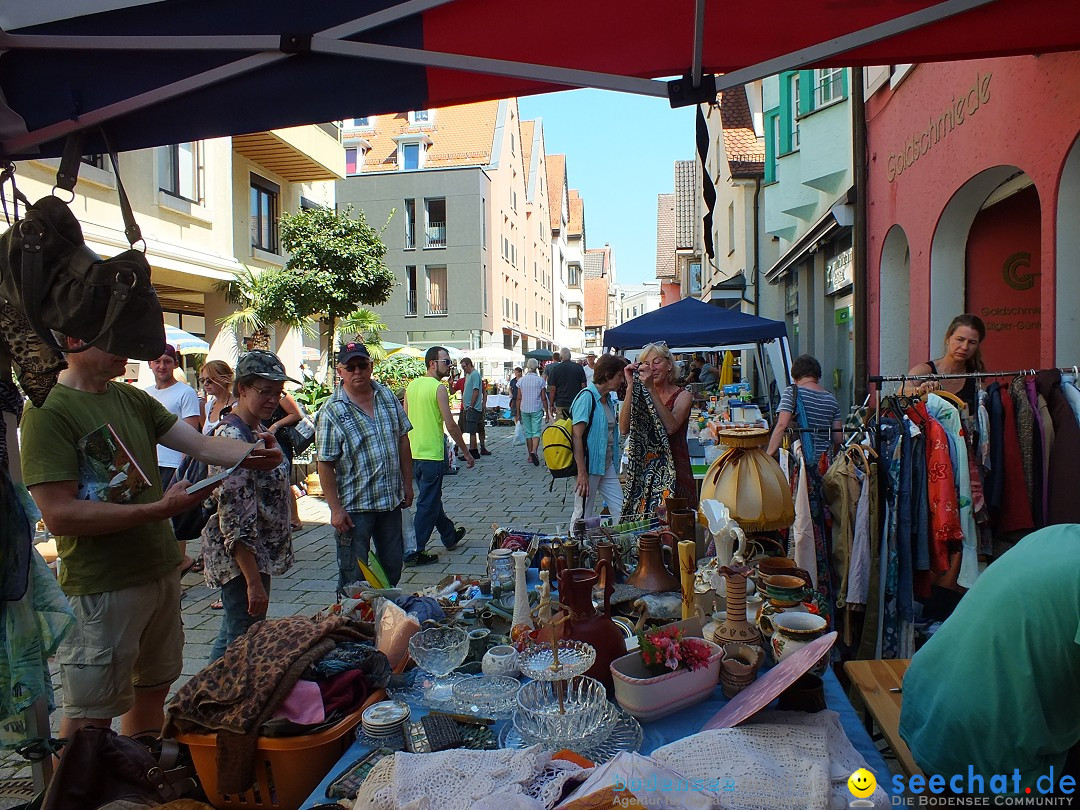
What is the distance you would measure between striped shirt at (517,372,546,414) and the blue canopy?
289cm

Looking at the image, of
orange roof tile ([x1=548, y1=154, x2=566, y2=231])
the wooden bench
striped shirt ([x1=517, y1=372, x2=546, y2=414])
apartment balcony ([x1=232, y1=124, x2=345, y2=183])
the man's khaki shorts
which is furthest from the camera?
orange roof tile ([x1=548, y1=154, x2=566, y2=231])

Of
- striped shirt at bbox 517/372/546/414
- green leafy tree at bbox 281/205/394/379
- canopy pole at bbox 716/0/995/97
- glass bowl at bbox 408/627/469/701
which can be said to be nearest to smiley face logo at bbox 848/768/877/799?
glass bowl at bbox 408/627/469/701

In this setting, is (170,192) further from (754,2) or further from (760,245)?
(760,245)

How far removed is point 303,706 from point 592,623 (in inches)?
34.9

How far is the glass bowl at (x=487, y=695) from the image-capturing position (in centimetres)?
203

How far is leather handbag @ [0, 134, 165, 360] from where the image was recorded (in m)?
2.14

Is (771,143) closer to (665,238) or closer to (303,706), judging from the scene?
(303,706)

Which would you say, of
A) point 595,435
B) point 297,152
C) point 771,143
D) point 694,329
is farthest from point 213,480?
point 297,152

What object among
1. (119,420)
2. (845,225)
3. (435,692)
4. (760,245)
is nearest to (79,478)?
(119,420)

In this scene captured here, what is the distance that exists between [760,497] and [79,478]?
246cm

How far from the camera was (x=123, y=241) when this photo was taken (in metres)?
10.0

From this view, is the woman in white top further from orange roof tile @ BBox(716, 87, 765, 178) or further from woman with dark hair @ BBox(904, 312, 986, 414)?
orange roof tile @ BBox(716, 87, 765, 178)

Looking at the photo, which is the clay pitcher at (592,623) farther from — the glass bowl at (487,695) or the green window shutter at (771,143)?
the green window shutter at (771,143)

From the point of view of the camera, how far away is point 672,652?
1992mm
